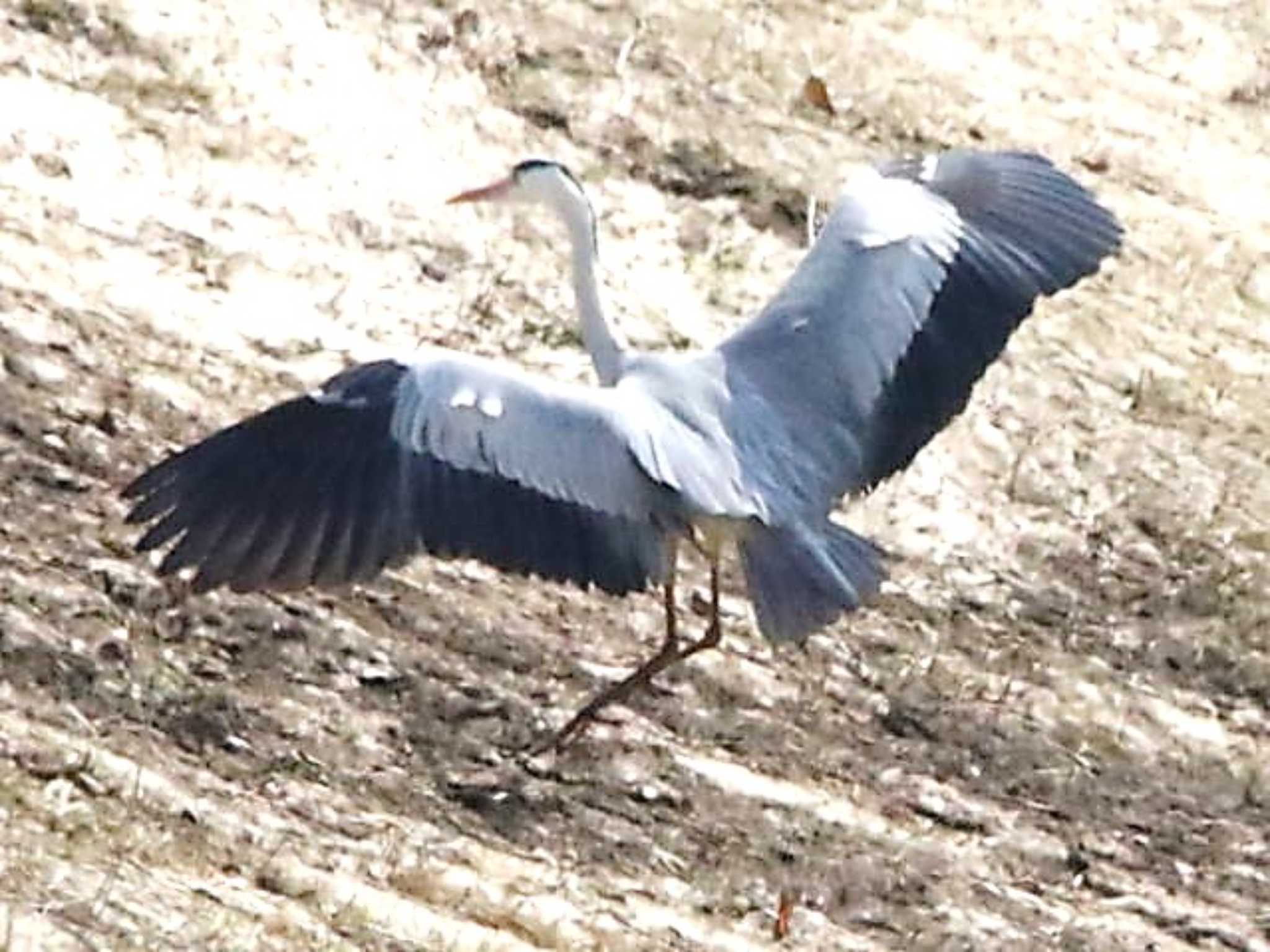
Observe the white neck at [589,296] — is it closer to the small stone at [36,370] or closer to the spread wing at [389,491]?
the spread wing at [389,491]

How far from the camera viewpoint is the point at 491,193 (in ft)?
28.6

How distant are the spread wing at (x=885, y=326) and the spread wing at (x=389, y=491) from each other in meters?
0.75

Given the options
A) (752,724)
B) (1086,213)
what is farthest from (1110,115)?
(752,724)

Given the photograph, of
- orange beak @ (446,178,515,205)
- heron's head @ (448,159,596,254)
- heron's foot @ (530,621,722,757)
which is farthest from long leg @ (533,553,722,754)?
orange beak @ (446,178,515,205)

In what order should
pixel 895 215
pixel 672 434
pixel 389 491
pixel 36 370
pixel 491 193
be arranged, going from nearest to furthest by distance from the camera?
pixel 389 491, pixel 672 434, pixel 895 215, pixel 36 370, pixel 491 193

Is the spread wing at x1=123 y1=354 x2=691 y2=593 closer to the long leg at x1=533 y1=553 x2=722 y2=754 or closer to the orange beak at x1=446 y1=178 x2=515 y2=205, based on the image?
the long leg at x1=533 y1=553 x2=722 y2=754

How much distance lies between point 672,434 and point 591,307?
922 millimetres

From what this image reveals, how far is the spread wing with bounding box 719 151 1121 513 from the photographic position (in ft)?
24.8

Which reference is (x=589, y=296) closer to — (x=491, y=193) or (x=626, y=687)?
(x=491, y=193)

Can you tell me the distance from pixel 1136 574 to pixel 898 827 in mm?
1538

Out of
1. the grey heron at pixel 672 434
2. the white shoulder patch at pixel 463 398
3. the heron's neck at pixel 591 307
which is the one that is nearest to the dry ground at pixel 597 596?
the grey heron at pixel 672 434

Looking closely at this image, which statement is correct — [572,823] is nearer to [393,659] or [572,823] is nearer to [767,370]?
[393,659]

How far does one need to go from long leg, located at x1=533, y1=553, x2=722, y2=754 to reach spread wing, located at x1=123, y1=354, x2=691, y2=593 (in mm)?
718

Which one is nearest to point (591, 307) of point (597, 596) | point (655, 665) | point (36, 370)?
point (597, 596)
